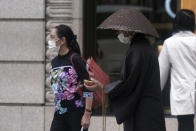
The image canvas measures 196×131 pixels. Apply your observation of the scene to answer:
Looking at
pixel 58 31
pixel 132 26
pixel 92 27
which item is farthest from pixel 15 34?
pixel 132 26

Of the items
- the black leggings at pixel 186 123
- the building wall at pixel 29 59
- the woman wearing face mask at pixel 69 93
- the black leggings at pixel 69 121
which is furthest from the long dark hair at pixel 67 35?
the building wall at pixel 29 59

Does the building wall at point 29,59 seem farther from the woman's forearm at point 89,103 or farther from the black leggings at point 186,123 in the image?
the woman's forearm at point 89,103

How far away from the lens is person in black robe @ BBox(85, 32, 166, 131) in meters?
4.39

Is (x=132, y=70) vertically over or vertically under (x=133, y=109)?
over

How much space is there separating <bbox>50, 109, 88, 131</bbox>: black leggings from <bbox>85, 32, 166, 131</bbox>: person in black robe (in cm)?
108

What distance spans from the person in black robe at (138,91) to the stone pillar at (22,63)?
4110mm

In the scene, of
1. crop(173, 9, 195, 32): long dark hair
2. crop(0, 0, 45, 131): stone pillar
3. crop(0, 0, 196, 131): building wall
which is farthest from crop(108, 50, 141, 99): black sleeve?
crop(0, 0, 45, 131): stone pillar

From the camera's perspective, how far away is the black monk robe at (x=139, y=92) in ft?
14.4

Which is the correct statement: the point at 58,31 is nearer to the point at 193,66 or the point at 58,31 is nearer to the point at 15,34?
the point at 193,66

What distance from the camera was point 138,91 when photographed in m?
4.38

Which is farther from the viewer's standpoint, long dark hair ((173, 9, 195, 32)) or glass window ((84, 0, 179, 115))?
glass window ((84, 0, 179, 115))

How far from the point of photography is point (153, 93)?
14.7 ft

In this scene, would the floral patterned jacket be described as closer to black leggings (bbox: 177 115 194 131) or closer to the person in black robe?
the person in black robe

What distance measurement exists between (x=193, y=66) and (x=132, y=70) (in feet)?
6.47
